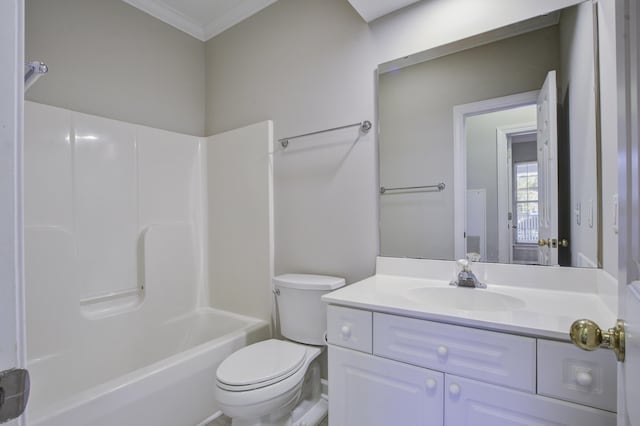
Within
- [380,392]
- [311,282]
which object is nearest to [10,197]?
[380,392]

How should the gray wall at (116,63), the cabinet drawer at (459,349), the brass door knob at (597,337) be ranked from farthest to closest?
the gray wall at (116,63) < the cabinet drawer at (459,349) < the brass door knob at (597,337)

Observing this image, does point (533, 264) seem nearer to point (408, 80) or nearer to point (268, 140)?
point (408, 80)

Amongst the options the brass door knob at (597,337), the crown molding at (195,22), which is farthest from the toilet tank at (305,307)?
the crown molding at (195,22)

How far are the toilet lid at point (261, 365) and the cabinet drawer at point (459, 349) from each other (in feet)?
1.70

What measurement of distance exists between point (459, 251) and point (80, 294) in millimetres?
2184

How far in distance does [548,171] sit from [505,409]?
3.14 ft

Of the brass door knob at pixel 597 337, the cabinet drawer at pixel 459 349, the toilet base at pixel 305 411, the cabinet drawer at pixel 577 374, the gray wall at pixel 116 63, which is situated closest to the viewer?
the brass door knob at pixel 597 337

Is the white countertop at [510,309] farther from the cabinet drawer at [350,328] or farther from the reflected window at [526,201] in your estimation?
the reflected window at [526,201]

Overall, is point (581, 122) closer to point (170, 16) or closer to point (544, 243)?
point (544, 243)

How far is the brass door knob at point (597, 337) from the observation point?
54cm

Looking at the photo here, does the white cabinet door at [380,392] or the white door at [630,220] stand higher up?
the white door at [630,220]

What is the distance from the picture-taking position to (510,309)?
117 cm

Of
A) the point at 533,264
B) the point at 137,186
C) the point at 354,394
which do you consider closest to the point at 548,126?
the point at 533,264

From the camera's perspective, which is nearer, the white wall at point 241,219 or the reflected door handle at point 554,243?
the reflected door handle at point 554,243
